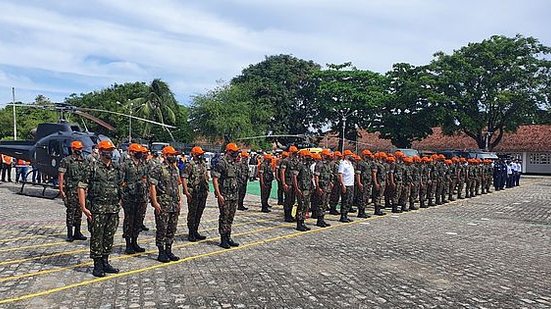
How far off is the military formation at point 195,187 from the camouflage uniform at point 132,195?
0.05 ft

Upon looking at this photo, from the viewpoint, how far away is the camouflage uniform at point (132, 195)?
26.3ft

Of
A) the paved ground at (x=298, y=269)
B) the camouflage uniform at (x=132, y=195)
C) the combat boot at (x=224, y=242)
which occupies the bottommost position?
the paved ground at (x=298, y=269)

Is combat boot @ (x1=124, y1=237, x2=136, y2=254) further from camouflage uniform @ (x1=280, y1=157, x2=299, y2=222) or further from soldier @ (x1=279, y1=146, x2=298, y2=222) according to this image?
camouflage uniform @ (x1=280, y1=157, x2=299, y2=222)

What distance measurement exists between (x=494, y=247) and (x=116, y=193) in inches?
266

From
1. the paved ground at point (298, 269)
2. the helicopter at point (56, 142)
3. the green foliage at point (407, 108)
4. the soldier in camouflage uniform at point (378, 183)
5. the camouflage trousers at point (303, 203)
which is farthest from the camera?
the green foliage at point (407, 108)

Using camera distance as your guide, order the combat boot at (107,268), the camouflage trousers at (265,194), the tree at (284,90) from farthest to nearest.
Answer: the tree at (284,90), the camouflage trousers at (265,194), the combat boot at (107,268)

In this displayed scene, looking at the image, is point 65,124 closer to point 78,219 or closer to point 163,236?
point 78,219

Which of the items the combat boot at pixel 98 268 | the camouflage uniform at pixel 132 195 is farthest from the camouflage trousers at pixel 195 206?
the combat boot at pixel 98 268

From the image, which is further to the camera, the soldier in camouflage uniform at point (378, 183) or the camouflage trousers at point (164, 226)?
the soldier in camouflage uniform at point (378, 183)

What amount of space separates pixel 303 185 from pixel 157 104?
3697 cm

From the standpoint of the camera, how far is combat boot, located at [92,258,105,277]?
659cm

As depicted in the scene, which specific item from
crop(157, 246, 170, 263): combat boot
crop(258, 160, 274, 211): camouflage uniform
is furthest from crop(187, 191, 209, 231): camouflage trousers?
crop(258, 160, 274, 211): camouflage uniform

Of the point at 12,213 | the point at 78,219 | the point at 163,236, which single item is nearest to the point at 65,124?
the point at 12,213

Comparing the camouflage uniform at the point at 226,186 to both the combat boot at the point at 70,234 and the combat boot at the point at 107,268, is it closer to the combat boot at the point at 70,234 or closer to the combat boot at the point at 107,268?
the combat boot at the point at 107,268
